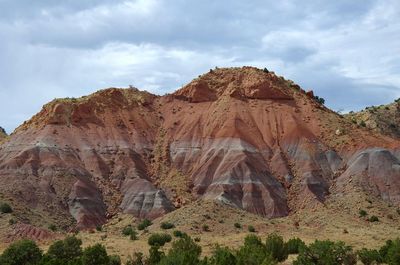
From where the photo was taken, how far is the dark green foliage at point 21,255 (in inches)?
1917

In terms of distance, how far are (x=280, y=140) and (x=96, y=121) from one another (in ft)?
94.2

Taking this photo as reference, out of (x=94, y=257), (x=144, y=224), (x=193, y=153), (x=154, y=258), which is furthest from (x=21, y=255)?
(x=193, y=153)

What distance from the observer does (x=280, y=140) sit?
94000 millimetres

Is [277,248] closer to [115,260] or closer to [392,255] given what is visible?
[392,255]

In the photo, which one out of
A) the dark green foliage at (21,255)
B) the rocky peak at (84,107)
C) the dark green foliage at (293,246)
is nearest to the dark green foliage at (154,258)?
the dark green foliage at (21,255)

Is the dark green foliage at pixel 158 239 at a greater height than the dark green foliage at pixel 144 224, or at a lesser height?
lesser

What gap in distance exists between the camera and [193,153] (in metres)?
91.6

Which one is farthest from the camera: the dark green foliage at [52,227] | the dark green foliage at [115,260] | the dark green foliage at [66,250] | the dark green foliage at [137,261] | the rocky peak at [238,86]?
the rocky peak at [238,86]

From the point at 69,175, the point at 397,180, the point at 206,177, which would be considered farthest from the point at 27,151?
the point at 397,180

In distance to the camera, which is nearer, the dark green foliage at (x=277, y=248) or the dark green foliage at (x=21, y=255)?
the dark green foliage at (x=21, y=255)

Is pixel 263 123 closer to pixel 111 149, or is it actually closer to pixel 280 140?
pixel 280 140

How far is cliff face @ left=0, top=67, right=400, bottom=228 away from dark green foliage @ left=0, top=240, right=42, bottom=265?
25318 mm

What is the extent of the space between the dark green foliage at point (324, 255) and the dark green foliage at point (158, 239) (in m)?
17.3

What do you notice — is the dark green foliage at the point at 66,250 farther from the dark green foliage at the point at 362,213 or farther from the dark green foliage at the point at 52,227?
the dark green foliage at the point at 362,213
